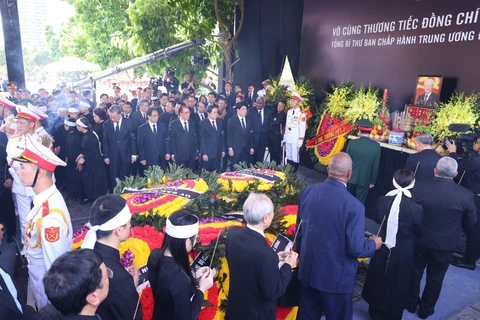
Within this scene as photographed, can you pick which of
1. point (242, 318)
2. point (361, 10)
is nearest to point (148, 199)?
point (242, 318)

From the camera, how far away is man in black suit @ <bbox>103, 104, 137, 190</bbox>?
5969 millimetres

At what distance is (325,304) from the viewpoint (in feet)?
8.56

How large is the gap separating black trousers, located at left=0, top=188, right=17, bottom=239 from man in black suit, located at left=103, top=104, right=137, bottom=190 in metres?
1.73

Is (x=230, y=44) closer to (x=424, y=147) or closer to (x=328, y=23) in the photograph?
(x=328, y=23)

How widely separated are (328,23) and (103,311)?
8114 millimetres

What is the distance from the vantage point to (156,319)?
1989mm

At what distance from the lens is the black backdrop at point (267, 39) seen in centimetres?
991

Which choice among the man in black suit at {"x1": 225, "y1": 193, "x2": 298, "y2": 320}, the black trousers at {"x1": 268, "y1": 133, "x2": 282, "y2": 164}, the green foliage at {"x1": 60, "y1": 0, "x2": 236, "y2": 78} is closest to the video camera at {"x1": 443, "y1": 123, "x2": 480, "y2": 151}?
the man in black suit at {"x1": 225, "y1": 193, "x2": 298, "y2": 320}

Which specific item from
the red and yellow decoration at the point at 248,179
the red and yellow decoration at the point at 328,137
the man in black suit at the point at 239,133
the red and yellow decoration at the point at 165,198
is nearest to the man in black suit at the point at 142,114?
the man in black suit at the point at 239,133

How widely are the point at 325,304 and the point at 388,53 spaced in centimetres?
581

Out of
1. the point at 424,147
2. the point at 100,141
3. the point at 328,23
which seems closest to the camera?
the point at 424,147

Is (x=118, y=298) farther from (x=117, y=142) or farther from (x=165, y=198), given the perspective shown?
(x=117, y=142)

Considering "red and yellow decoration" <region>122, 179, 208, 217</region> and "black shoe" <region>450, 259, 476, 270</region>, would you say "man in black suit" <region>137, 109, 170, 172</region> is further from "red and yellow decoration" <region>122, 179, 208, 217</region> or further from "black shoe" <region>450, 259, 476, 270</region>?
"black shoe" <region>450, 259, 476, 270</region>

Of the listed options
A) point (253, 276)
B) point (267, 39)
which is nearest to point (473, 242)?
point (253, 276)
